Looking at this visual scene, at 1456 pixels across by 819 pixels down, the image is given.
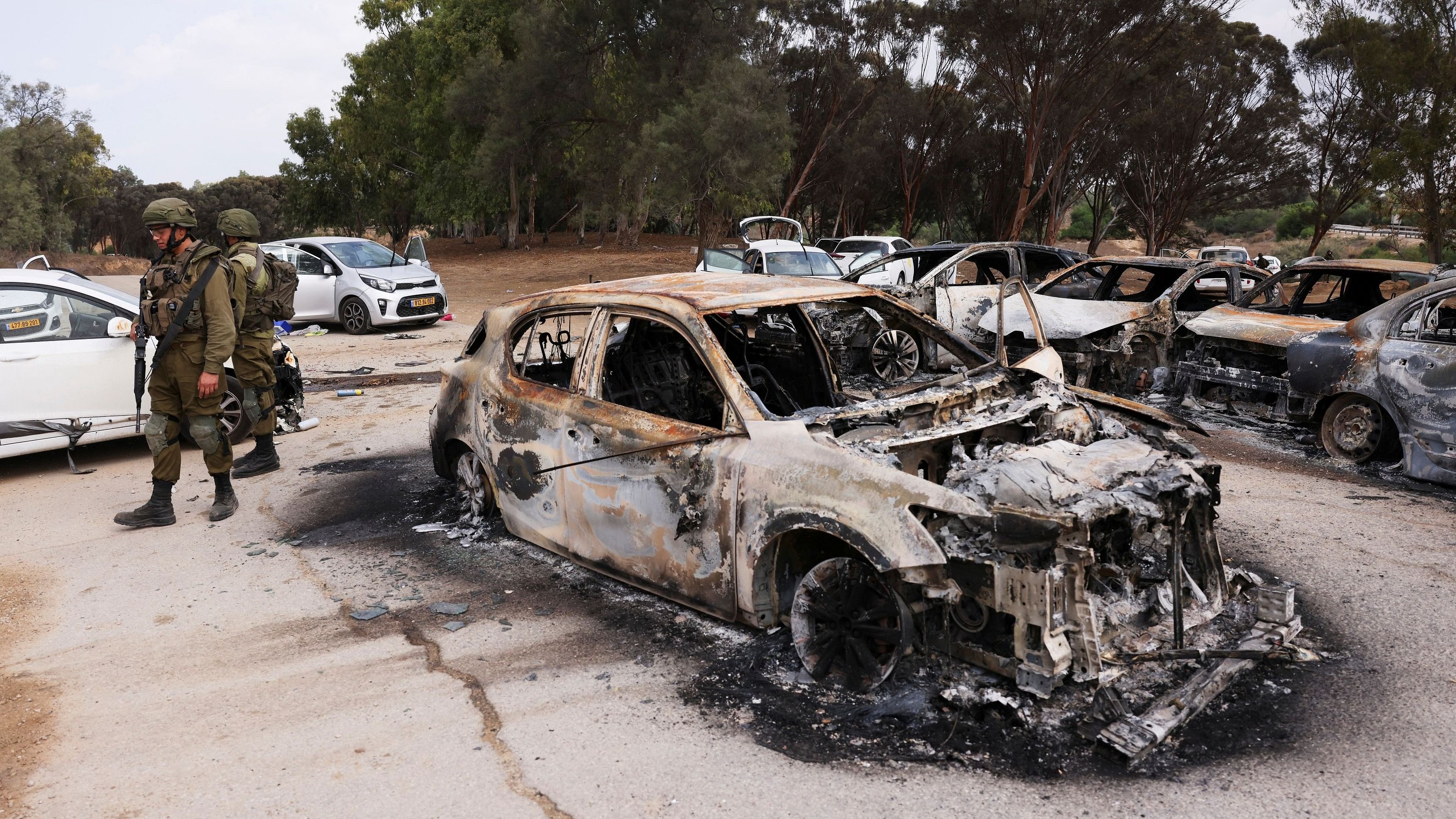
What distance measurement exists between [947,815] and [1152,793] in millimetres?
715

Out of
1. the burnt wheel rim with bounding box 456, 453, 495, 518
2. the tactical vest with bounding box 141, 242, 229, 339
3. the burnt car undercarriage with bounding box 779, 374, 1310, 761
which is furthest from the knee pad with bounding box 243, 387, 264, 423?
the burnt car undercarriage with bounding box 779, 374, 1310, 761

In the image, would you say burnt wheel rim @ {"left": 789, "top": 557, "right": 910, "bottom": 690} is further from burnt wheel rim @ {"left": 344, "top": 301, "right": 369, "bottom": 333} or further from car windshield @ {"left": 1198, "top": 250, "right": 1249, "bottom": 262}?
car windshield @ {"left": 1198, "top": 250, "right": 1249, "bottom": 262}

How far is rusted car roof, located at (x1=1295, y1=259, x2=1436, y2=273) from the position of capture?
8.19m

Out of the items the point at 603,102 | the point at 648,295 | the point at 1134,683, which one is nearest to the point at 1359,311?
the point at 1134,683

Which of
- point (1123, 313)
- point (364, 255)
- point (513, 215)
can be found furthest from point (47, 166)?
point (1123, 313)

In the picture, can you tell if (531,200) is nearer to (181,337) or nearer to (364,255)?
(364,255)

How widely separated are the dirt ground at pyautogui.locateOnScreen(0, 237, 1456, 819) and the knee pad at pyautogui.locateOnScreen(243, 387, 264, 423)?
120 cm

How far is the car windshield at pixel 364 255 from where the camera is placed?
1691 centimetres

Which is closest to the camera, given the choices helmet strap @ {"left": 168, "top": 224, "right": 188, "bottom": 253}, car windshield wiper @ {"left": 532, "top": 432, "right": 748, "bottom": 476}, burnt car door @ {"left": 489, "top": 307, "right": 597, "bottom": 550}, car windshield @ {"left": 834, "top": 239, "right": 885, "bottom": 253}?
car windshield wiper @ {"left": 532, "top": 432, "right": 748, "bottom": 476}

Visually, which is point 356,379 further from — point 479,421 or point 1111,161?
point 1111,161

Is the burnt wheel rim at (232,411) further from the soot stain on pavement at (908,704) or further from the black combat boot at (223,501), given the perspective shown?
the soot stain on pavement at (908,704)

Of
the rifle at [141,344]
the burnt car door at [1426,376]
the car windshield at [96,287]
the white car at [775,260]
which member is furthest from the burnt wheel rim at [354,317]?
the burnt car door at [1426,376]

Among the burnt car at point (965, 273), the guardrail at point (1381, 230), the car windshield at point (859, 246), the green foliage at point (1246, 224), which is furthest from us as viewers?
the green foliage at point (1246, 224)

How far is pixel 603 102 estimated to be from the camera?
110ft
